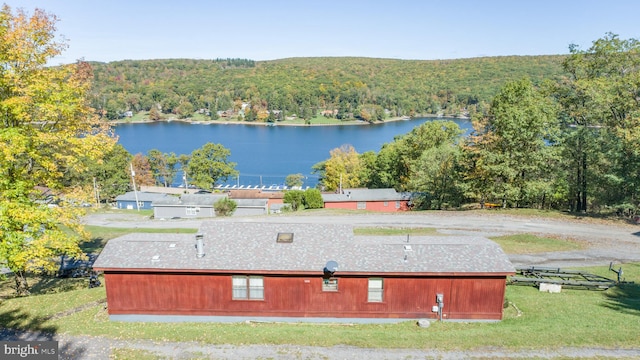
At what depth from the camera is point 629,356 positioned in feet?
44.5

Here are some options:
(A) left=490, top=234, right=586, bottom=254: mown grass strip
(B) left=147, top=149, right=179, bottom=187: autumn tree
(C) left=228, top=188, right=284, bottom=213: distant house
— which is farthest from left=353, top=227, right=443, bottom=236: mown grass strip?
(B) left=147, top=149, right=179, bottom=187: autumn tree

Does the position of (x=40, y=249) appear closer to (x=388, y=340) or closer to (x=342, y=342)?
(x=342, y=342)

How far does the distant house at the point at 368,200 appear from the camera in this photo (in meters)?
52.6

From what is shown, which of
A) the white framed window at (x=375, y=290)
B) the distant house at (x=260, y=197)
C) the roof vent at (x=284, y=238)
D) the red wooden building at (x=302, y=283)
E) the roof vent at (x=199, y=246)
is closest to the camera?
the red wooden building at (x=302, y=283)

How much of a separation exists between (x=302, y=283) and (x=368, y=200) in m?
36.6

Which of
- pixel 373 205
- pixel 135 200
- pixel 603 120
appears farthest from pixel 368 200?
pixel 135 200

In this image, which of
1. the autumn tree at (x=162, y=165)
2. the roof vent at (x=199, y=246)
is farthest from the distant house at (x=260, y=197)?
the roof vent at (x=199, y=246)

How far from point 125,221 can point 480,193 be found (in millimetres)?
38453

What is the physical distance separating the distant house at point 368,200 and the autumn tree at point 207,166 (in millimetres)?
28475

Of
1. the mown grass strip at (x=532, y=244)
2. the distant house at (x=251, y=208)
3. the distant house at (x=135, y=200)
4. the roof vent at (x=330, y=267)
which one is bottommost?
the distant house at (x=135, y=200)

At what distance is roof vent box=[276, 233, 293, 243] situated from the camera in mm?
18078

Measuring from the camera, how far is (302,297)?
56.4ft

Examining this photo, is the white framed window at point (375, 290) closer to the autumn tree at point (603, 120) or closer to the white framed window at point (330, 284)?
the white framed window at point (330, 284)

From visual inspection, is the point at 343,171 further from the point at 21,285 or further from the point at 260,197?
the point at 21,285
